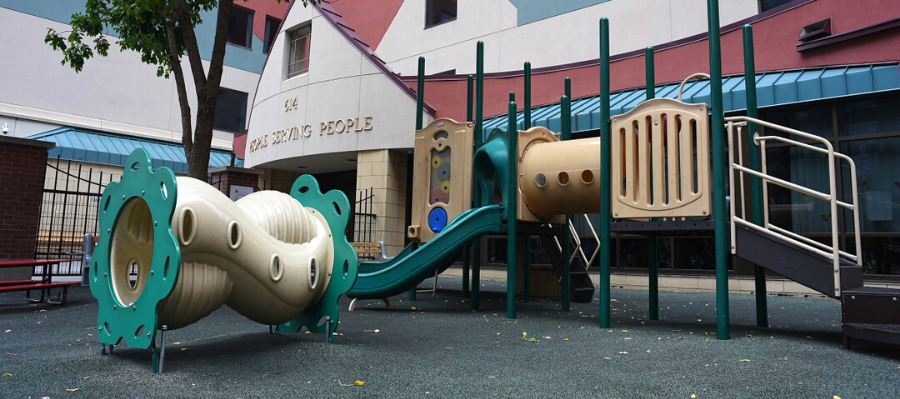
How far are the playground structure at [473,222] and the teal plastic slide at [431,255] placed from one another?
19 mm

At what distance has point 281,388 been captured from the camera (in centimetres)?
345

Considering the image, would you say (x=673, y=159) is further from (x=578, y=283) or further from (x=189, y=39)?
(x=189, y=39)

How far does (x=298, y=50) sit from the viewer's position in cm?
1769

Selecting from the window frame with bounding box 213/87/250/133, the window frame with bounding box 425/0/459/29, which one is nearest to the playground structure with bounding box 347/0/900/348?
the window frame with bounding box 425/0/459/29

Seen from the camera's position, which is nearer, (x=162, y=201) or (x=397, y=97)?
(x=162, y=201)

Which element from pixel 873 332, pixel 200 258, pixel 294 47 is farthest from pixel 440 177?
pixel 294 47

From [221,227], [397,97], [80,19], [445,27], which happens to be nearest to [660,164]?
[221,227]

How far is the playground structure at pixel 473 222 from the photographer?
392cm

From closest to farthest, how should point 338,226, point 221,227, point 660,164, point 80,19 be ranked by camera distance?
point 221,227, point 338,226, point 660,164, point 80,19

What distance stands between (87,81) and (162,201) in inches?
832

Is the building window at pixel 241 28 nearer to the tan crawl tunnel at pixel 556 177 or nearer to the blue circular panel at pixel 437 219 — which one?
the blue circular panel at pixel 437 219

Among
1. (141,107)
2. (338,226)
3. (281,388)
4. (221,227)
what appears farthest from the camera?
(141,107)

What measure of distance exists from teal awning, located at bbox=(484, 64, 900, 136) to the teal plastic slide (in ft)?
15.3

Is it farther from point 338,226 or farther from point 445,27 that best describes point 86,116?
point 338,226
